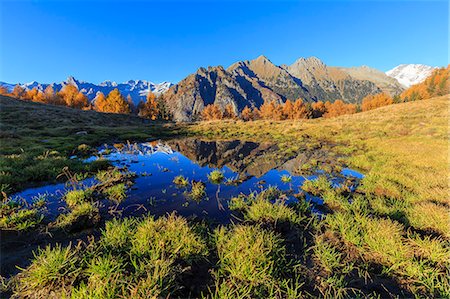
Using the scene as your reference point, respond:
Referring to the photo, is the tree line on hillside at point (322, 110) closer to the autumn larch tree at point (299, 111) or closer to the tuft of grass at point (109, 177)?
the autumn larch tree at point (299, 111)

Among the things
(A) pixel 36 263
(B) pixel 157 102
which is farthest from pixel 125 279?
(B) pixel 157 102

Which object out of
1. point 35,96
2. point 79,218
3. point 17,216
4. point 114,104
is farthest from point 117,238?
point 35,96

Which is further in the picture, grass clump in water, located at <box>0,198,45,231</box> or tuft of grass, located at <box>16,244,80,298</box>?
grass clump in water, located at <box>0,198,45,231</box>

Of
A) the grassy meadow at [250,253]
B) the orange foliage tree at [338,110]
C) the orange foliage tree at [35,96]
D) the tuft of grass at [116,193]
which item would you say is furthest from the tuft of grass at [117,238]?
the orange foliage tree at [338,110]

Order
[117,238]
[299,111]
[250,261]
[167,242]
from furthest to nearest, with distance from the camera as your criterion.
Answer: [299,111], [117,238], [167,242], [250,261]

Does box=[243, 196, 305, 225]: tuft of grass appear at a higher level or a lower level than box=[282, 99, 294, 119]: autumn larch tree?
lower

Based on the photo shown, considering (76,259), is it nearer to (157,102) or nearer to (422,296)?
(422,296)

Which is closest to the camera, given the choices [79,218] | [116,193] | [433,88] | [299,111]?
[79,218]

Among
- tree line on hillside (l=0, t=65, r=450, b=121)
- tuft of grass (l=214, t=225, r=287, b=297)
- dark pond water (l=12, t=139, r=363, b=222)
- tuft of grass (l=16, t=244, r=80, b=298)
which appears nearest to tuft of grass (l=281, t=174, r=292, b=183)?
dark pond water (l=12, t=139, r=363, b=222)

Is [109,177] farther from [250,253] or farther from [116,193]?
[250,253]

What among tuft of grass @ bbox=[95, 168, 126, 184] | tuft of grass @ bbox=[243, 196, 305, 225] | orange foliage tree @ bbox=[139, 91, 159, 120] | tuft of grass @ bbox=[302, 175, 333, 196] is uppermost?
orange foliage tree @ bbox=[139, 91, 159, 120]

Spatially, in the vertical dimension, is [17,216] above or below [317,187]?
above

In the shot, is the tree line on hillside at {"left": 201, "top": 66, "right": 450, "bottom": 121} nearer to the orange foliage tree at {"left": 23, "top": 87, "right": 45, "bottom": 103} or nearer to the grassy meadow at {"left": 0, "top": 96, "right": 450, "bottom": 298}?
the orange foliage tree at {"left": 23, "top": 87, "right": 45, "bottom": 103}

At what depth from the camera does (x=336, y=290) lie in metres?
4.35
